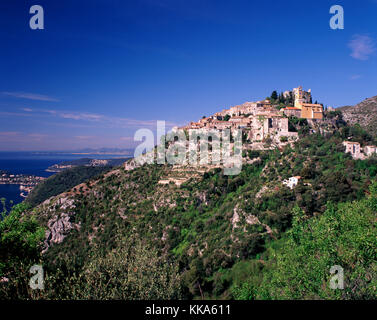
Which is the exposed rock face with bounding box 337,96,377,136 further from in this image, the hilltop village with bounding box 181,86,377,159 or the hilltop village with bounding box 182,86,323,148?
the hilltop village with bounding box 182,86,323,148

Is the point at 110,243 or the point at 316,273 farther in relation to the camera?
the point at 110,243

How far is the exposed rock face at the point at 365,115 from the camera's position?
149 ft

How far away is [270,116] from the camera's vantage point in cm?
3816

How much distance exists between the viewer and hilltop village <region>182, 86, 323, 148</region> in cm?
3516

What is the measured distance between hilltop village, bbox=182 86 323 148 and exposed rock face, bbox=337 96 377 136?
37.3 ft

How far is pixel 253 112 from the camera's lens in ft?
146

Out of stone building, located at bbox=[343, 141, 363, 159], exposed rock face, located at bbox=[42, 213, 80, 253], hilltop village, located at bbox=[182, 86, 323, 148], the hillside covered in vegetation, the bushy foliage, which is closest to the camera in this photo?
the bushy foliage

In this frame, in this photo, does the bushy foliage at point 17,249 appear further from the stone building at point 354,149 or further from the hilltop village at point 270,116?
the hilltop village at point 270,116

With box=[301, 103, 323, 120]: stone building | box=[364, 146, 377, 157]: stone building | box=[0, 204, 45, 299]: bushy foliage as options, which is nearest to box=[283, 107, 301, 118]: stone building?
box=[301, 103, 323, 120]: stone building

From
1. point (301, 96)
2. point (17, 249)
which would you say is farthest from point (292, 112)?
point (17, 249)

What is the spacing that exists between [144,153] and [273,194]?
29.6m

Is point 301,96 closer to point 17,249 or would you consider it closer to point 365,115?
point 365,115
